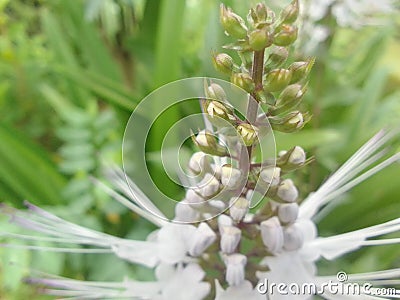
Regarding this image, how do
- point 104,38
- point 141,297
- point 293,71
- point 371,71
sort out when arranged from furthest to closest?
1. point 104,38
2. point 371,71
3. point 141,297
4. point 293,71

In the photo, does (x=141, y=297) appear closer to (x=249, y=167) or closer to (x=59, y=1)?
(x=249, y=167)

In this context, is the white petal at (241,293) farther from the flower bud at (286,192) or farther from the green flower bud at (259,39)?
the green flower bud at (259,39)

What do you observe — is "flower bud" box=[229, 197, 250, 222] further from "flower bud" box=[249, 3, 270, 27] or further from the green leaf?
the green leaf

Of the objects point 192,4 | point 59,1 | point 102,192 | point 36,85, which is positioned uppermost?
point 192,4

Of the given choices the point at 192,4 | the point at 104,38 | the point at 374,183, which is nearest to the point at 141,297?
the point at 374,183

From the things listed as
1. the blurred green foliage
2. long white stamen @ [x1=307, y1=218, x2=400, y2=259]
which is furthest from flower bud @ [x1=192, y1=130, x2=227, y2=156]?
the blurred green foliage

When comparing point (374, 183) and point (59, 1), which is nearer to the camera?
point (374, 183)

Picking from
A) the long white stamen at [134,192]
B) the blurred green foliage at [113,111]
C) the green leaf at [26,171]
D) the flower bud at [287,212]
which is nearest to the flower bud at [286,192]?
the flower bud at [287,212]
